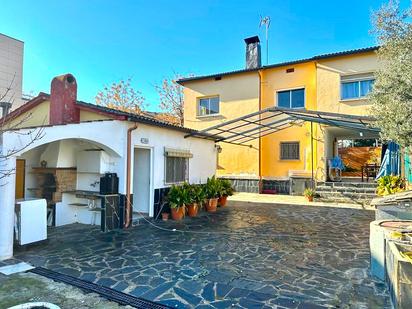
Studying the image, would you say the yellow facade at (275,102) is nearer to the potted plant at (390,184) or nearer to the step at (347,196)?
the step at (347,196)

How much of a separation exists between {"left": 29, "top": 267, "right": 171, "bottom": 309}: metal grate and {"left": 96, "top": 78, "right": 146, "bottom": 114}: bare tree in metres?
27.2

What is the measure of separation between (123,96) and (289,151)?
21155mm

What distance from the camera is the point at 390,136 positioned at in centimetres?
579

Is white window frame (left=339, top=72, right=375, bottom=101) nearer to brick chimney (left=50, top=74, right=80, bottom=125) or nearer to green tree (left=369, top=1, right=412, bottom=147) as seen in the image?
green tree (left=369, top=1, right=412, bottom=147)

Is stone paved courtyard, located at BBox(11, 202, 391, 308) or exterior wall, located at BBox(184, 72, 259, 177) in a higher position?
exterior wall, located at BBox(184, 72, 259, 177)

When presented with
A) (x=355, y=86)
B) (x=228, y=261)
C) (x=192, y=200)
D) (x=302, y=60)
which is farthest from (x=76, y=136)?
(x=355, y=86)

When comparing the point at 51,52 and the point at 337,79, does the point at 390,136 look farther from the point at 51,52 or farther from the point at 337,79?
the point at 51,52

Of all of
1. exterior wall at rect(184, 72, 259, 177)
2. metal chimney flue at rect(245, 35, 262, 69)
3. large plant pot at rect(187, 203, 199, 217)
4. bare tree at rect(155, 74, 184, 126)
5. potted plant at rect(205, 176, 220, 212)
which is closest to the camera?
large plant pot at rect(187, 203, 199, 217)

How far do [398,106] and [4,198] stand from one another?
8.68 m

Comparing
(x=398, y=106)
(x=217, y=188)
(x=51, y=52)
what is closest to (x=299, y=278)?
(x=398, y=106)

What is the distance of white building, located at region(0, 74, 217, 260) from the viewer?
29.1ft

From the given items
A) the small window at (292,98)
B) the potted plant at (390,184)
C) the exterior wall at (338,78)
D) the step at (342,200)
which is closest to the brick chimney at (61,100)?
the step at (342,200)

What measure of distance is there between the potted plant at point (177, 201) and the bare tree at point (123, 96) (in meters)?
22.3

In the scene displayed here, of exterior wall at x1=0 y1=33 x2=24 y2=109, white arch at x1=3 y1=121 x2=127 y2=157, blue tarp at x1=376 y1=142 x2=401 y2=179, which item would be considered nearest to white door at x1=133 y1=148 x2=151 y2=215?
white arch at x1=3 y1=121 x2=127 y2=157
